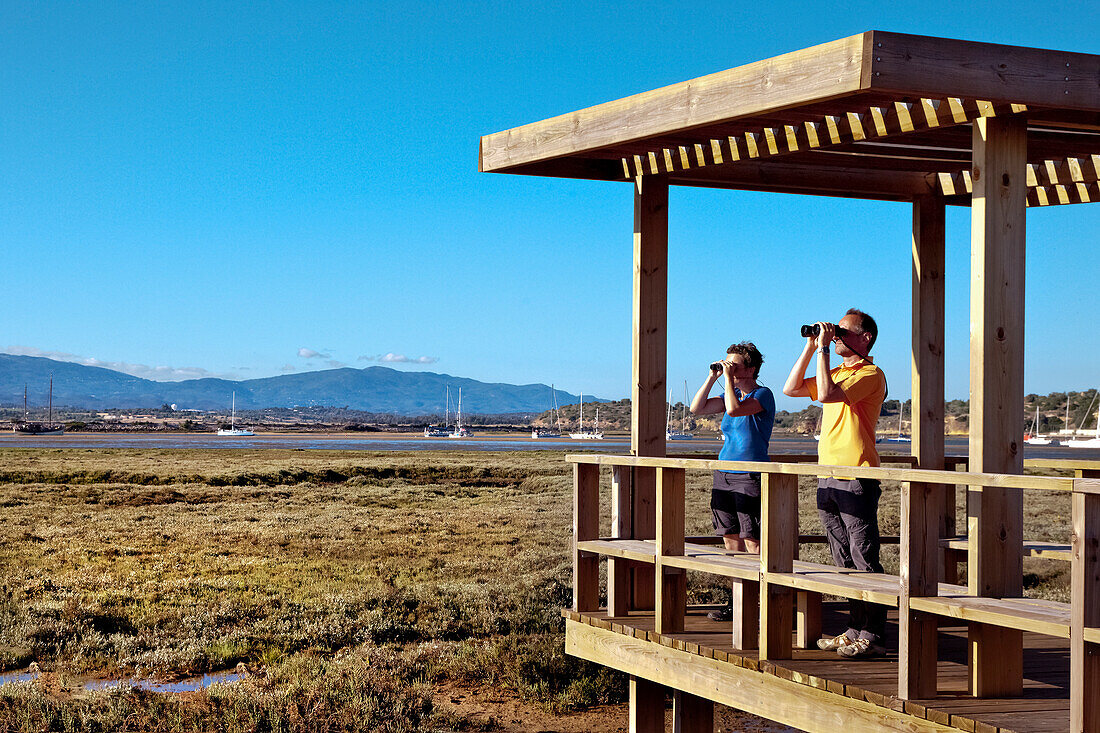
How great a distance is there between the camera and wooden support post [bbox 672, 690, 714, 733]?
7.37 meters

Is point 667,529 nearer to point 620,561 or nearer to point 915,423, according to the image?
point 620,561

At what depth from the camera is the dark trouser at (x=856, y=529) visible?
6.05 metres

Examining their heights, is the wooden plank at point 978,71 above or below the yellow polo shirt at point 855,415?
above

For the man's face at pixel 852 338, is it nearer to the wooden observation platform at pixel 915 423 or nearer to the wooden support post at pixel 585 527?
the wooden observation platform at pixel 915 423

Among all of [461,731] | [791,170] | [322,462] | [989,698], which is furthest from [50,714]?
[322,462]

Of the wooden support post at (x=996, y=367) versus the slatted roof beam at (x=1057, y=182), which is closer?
the wooden support post at (x=996, y=367)

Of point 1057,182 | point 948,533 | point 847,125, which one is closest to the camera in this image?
point 847,125

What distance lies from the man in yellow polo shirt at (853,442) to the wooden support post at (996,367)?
650 mm

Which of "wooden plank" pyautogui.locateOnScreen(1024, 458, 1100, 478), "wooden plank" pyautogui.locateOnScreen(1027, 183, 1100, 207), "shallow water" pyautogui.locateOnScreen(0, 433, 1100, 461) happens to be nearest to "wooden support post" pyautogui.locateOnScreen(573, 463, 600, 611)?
"wooden plank" pyautogui.locateOnScreen(1024, 458, 1100, 478)

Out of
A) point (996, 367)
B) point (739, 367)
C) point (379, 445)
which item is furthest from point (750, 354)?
point (379, 445)

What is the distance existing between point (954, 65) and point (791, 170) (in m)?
2.92

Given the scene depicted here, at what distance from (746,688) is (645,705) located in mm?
1930

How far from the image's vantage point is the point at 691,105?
6.37 meters

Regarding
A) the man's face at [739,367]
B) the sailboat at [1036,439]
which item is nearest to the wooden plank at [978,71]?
the man's face at [739,367]
